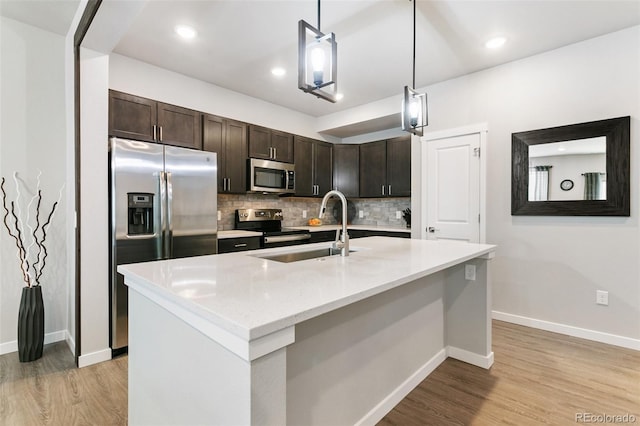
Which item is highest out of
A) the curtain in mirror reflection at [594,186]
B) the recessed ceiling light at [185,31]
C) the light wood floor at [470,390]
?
the recessed ceiling light at [185,31]

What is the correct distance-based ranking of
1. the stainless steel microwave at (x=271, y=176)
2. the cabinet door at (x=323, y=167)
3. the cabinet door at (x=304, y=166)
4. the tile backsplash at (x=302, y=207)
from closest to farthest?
1. the stainless steel microwave at (x=271, y=176)
2. the tile backsplash at (x=302, y=207)
3. the cabinet door at (x=304, y=166)
4. the cabinet door at (x=323, y=167)

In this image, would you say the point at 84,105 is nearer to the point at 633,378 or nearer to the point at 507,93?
the point at 507,93

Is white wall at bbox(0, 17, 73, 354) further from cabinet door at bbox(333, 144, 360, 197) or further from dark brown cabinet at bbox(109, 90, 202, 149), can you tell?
cabinet door at bbox(333, 144, 360, 197)

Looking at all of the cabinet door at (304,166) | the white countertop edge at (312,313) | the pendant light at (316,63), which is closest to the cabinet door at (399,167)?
the cabinet door at (304,166)

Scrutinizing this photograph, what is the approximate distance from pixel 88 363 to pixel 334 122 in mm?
4162

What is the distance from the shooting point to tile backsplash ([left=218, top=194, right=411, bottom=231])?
4.17m

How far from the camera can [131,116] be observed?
3.03 m

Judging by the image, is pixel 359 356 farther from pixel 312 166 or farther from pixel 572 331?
pixel 312 166

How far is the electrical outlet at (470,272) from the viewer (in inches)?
97.0

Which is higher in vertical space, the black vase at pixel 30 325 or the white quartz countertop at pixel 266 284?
the white quartz countertop at pixel 266 284

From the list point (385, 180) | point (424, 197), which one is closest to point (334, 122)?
point (385, 180)

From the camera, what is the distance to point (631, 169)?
268cm

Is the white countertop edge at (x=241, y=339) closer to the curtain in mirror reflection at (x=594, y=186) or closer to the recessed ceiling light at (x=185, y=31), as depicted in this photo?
the recessed ceiling light at (x=185, y=31)

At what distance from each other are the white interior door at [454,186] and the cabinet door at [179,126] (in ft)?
8.95
